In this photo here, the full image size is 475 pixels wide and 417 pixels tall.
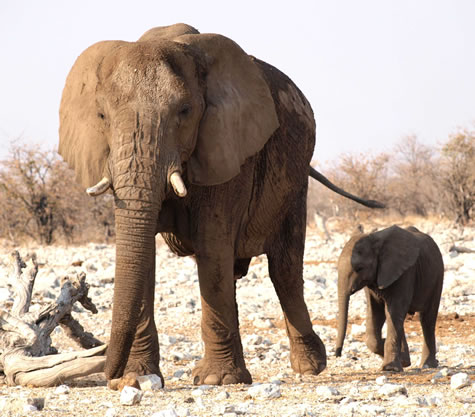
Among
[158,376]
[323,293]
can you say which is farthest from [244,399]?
[323,293]

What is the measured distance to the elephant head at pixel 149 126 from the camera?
16.4 ft

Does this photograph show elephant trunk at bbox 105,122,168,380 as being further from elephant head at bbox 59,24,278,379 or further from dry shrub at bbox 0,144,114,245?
dry shrub at bbox 0,144,114,245

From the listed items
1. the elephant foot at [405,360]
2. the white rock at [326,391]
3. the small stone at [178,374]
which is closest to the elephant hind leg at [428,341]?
the elephant foot at [405,360]

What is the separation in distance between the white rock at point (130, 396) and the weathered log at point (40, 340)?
1.12 m

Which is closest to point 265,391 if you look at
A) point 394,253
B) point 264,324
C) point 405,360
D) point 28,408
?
point 28,408

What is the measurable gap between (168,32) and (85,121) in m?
0.97

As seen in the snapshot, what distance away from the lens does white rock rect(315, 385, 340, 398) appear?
495 cm

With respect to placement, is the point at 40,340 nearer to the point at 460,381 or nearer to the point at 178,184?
the point at 178,184

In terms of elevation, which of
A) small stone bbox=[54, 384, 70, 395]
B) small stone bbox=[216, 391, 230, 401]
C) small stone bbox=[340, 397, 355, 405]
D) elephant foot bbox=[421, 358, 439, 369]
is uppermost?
elephant foot bbox=[421, 358, 439, 369]

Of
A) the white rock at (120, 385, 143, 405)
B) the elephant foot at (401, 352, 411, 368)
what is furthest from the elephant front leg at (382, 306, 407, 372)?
the white rock at (120, 385, 143, 405)

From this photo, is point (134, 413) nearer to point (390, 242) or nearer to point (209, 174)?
point (209, 174)

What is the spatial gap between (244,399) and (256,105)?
2091 millimetres

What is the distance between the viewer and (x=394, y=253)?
9.05 metres

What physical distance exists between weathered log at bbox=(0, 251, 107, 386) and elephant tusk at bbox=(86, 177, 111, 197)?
1237 mm
